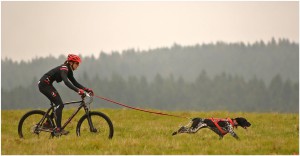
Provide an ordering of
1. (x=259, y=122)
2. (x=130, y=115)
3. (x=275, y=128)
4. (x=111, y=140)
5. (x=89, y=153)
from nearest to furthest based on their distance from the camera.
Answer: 1. (x=89, y=153)
2. (x=111, y=140)
3. (x=275, y=128)
4. (x=259, y=122)
5. (x=130, y=115)

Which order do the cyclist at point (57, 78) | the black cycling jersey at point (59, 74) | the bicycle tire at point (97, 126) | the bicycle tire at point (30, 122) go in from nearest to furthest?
the black cycling jersey at point (59, 74) < the cyclist at point (57, 78) < the bicycle tire at point (97, 126) < the bicycle tire at point (30, 122)

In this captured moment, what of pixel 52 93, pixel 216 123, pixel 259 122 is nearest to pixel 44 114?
pixel 52 93

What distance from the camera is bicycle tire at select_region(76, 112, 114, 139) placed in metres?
15.6

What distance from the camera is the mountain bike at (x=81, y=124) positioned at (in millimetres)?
15586

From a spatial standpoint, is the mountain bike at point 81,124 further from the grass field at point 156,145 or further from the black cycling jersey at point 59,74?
the black cycling jersey at point 59,74

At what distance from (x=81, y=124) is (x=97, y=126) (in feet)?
1.71

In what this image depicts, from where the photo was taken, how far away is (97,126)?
16.1 meters

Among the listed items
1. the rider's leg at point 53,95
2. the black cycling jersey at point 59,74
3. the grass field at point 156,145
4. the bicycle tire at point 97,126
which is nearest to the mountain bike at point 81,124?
the bicycle tire at point 97,126

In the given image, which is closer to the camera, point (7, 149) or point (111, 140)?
point (7, 149)

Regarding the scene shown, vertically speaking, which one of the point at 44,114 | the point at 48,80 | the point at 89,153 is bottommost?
the point at 89,153

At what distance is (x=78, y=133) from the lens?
16.1 meters

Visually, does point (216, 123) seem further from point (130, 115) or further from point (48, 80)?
point (130, 115)

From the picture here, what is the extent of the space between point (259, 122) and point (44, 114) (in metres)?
11.1

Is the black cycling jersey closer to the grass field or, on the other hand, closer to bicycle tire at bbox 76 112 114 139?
bicycle tire at bbox 76 112 114 139
